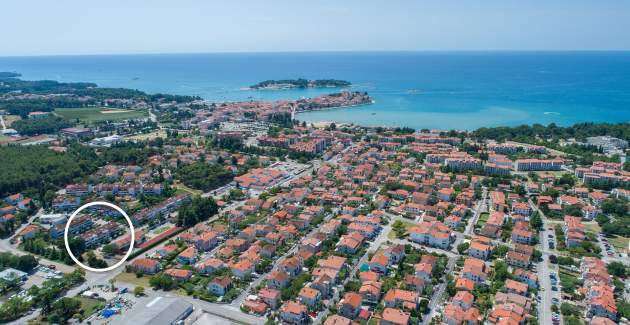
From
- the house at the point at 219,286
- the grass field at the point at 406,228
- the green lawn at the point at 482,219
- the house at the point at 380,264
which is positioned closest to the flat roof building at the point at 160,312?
the house at the point at 219,286

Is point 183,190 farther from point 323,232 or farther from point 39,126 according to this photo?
point 39,126

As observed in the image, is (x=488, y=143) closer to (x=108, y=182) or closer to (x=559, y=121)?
(x=559, y=121)

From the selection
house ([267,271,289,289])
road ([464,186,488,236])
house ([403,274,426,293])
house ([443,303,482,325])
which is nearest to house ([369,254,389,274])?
house ([403,274,426,293])

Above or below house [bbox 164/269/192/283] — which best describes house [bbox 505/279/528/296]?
above

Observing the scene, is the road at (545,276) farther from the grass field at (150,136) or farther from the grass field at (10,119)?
the grass field at (10,119)

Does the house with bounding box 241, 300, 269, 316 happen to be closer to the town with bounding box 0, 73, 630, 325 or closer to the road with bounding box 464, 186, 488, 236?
the town with bounding box 0, 73, 630, 325

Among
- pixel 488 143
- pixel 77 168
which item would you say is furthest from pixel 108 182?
pixel 488 143
